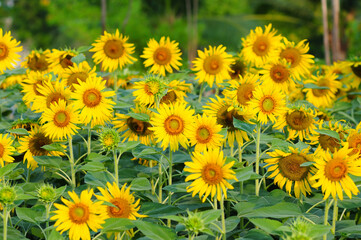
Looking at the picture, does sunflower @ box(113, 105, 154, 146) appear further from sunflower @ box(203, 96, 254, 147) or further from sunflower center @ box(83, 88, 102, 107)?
sunflower @ box(203, 96, 254, 147)

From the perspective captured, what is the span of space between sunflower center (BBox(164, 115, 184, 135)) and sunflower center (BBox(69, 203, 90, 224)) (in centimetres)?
55

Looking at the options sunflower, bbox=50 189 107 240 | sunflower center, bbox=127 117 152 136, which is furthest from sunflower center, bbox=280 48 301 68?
sunflower, bbox=50 189 107 240

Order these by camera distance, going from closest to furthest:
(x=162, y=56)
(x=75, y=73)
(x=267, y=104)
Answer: (x=267, y=104) → (x=75, y=73) → (x=162, y=56)

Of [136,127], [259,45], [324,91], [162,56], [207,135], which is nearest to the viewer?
[207,135]

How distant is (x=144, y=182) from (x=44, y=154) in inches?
24.2

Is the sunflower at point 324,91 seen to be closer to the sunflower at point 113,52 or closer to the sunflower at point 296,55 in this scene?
the sunflower at point 296,55

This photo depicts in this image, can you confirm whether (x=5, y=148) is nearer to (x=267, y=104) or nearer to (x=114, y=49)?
(x=114, y=49)

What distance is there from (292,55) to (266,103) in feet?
2.90

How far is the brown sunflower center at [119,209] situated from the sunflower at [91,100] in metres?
0.49

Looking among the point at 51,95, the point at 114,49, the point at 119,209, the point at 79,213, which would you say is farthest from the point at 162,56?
the point at 79,213

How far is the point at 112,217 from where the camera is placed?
2.01 meters

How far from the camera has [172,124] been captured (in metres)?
2.25

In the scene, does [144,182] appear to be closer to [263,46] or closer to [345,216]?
[345,216]

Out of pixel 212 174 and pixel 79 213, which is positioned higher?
pixel 212 174
